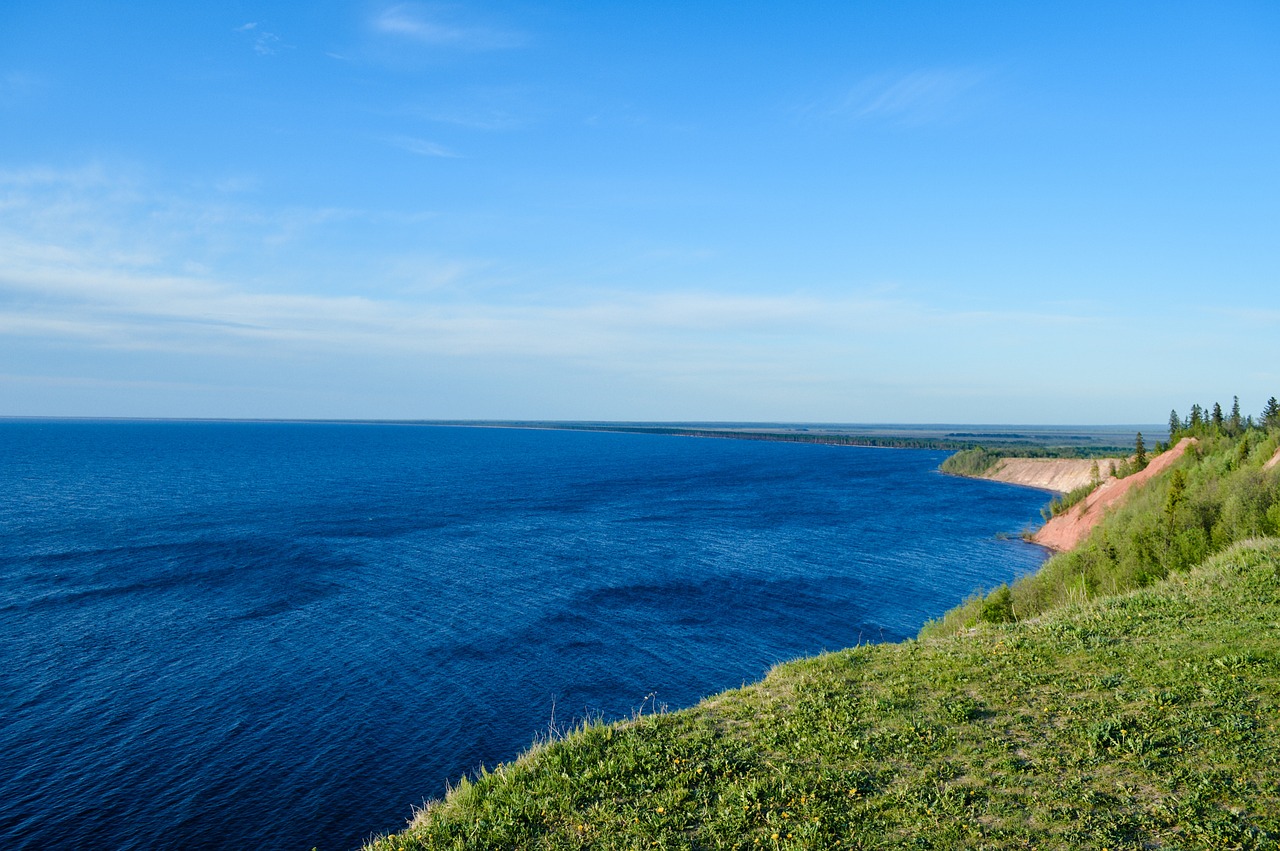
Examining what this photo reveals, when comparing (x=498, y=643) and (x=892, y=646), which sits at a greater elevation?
(x=892, y=646)

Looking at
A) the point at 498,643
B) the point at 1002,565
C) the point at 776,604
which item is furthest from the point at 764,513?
the point at 498,643

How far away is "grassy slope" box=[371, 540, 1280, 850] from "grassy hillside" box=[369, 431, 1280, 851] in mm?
42

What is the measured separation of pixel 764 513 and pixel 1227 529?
60740mm

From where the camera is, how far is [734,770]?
12727 mm

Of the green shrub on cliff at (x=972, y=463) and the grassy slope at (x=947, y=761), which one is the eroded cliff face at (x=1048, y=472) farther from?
the grassy slope at (x=947, y=761)

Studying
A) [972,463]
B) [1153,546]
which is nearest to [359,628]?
[1153,546]

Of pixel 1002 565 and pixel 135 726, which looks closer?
pixel 135 726

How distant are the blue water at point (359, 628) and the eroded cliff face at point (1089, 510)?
564 centimetres

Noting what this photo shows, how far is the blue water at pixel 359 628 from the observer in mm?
26875

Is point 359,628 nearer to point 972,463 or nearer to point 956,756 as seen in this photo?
point 956,756

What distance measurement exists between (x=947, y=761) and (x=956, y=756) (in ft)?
1.12

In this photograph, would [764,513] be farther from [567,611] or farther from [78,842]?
[78,842]

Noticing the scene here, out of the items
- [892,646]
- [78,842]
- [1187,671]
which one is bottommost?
[78,842]

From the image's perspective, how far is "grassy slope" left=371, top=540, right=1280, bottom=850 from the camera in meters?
10.3
